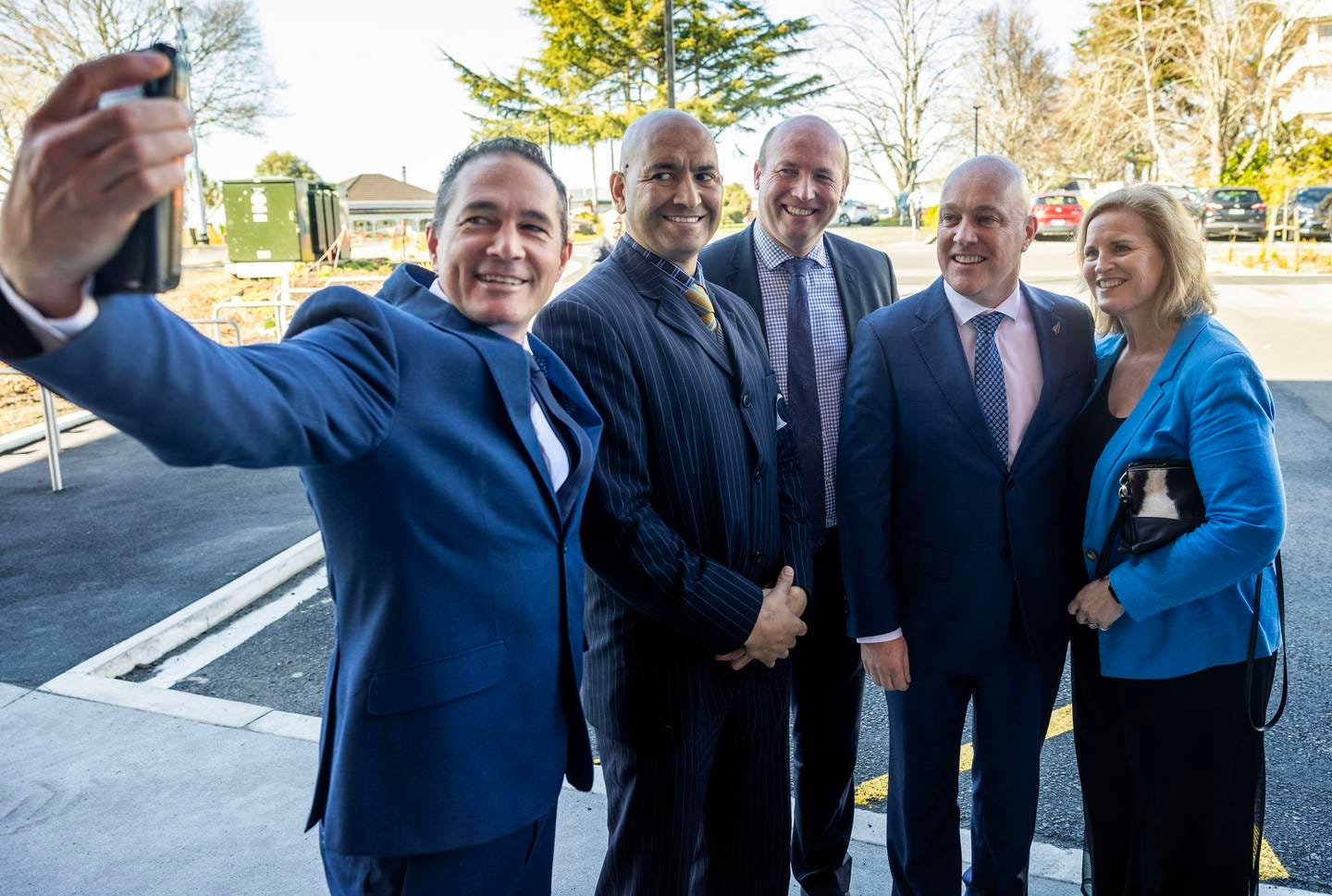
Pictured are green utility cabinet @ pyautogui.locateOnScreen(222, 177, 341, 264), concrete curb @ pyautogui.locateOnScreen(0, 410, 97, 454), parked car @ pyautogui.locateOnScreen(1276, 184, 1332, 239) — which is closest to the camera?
concrete curb @ pyautogui.locateOnScreen(0, 410, 97, 454)

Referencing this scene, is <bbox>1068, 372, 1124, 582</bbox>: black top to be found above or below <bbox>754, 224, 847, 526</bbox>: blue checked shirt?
below

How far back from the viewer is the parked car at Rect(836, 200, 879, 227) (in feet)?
148

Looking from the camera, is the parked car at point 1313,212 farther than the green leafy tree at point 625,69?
No

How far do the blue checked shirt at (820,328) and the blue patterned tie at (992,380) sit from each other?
0.44 meters

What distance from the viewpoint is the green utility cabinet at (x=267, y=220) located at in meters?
20.9

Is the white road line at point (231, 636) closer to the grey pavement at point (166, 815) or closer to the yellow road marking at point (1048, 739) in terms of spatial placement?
the grey pavement at point (166, 815)

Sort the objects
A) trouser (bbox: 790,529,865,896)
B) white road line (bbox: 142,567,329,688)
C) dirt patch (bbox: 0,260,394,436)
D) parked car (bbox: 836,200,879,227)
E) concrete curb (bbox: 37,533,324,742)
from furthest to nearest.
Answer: parked car (bbox: 836,200,879,227) → dirt patch (bbox: 0,260,394,436) → white road line (bbox: 142,567,329,688) → concrete curb (bbox: 37,533,324,742) → trouser (bbox: 790,529,865,896)

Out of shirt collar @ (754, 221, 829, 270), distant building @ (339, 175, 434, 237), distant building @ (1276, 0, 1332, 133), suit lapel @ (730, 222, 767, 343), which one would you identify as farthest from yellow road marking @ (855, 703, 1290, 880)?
distant building @ (1276, 0, 1332, 133)

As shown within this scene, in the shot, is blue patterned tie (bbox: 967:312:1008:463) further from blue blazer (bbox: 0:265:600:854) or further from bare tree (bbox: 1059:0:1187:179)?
bare tree (bbox: 1059:0:1187:179)

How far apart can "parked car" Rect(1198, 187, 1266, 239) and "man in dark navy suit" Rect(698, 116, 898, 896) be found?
96.1 ft

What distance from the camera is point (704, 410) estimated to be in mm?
2311

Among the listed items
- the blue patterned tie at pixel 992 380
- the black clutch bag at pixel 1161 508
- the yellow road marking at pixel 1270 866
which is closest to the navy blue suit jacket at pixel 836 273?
the blue patterned tie at pixel 992 380

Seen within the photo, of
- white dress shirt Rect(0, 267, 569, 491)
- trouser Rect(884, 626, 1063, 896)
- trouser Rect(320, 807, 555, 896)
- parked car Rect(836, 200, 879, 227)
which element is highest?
parked car Rect(836, 200, 879, 227)

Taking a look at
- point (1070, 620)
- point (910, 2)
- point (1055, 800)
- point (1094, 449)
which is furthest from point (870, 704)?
point (910, 2)
